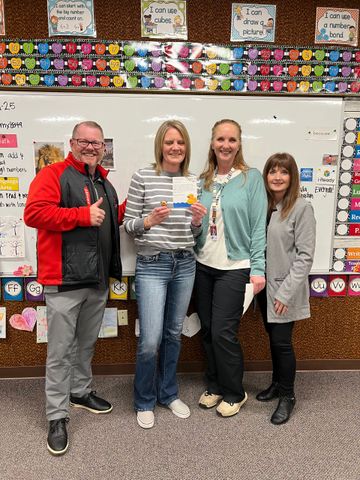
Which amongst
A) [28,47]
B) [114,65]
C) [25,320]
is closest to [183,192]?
[114,65]

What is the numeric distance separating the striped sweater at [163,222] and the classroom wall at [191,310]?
68 centimetres

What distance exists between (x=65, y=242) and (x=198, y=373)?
131cm

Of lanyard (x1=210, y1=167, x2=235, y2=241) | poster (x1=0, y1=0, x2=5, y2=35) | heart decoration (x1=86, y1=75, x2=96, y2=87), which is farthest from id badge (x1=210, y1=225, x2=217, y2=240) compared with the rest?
poster (x1=0, y1=0, x2=5, y2=35)

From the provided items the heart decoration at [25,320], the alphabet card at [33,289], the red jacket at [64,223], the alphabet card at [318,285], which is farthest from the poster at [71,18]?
the alphabet card at [318,285]

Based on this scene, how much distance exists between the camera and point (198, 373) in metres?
2.50

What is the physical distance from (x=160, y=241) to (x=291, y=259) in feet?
2.23

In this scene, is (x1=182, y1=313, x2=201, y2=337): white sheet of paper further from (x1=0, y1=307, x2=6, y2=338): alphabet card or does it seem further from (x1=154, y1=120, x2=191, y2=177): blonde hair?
(x1=0, y1=307, x2=6, y2=338): alphabet card

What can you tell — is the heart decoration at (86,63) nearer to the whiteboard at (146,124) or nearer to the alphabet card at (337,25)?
the whiteboard at (146,124)

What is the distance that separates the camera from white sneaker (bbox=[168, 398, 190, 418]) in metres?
2.04

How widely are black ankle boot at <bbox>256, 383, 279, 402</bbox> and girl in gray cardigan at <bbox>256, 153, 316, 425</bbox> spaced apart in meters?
0.15

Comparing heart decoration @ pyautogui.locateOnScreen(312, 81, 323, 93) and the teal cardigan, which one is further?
heart decoration @ pyautogui.locateOnScreen(312, 81, 323, 93)

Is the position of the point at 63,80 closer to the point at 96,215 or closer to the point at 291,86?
the point at 96,215

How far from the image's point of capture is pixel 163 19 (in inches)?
83.8

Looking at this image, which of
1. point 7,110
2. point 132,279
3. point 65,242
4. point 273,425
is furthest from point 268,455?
point 7,110
